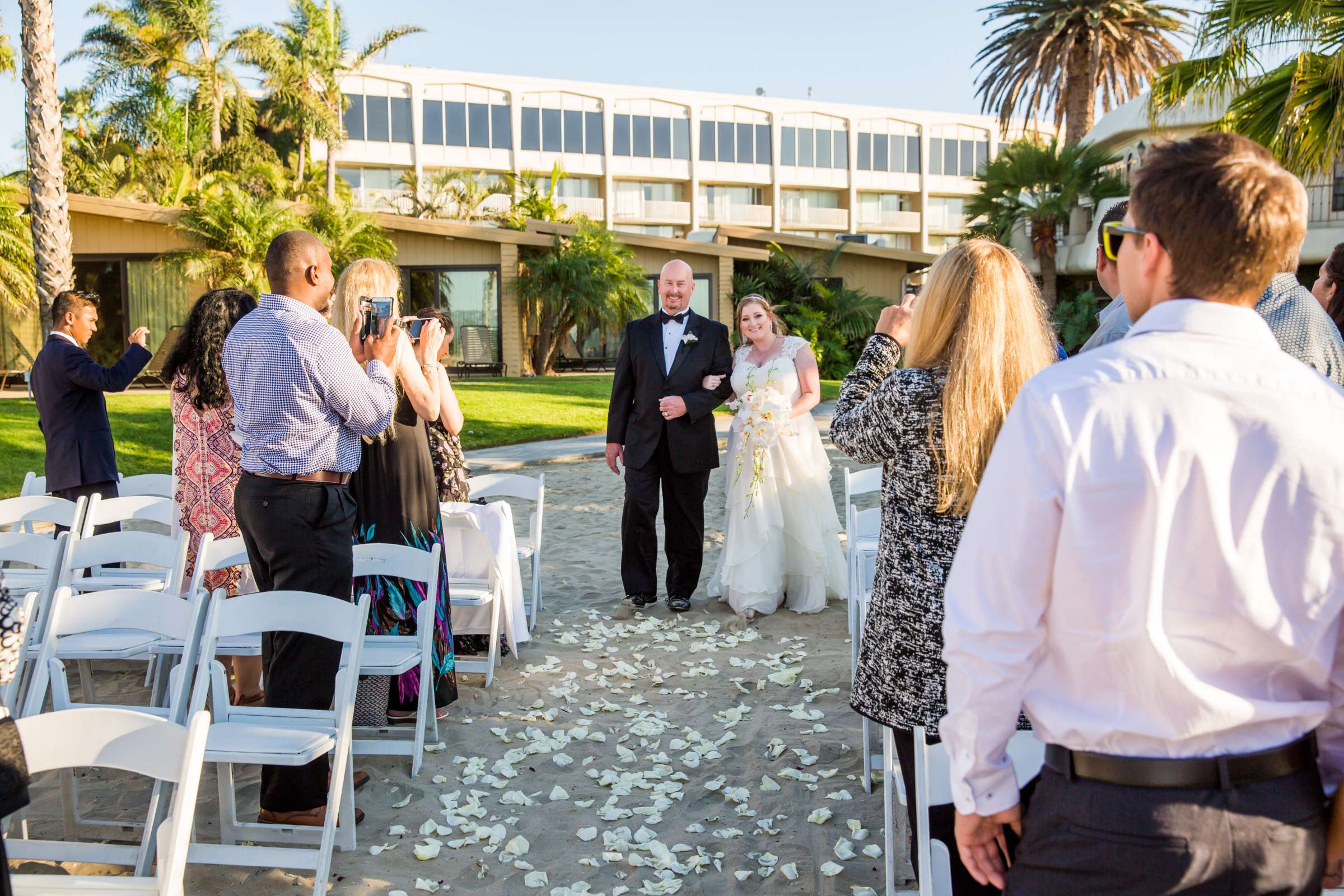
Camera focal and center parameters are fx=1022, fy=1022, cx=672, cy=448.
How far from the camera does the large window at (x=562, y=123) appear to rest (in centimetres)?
4812

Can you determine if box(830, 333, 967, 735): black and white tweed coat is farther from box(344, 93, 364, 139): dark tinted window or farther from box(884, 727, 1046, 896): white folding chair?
box(344, 93, 364, 139): dark tinted window

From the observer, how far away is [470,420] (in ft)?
54.7

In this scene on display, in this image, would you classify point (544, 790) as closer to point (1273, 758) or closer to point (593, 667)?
point (593, 667)

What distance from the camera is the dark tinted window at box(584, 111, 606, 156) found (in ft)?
161

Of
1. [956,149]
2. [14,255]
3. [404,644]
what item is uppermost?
[956,149]

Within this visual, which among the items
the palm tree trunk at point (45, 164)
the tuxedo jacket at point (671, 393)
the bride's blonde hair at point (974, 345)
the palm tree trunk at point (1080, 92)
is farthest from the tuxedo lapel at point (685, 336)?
the palm tree trunk at point (1080, 92)

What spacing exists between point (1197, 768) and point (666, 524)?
5471 mm

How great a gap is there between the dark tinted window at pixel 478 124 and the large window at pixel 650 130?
599cm

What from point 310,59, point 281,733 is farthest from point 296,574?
point 310,59

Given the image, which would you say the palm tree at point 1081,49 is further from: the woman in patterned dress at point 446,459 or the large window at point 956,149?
the large window at point 956,149

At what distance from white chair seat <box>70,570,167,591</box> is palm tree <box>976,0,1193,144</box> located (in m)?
22.5

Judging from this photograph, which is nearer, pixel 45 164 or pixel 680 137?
pixel 45 164

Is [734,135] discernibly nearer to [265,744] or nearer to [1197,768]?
[265,744]

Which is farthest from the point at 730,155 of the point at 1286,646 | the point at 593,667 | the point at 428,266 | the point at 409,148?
the point at 1286,646
